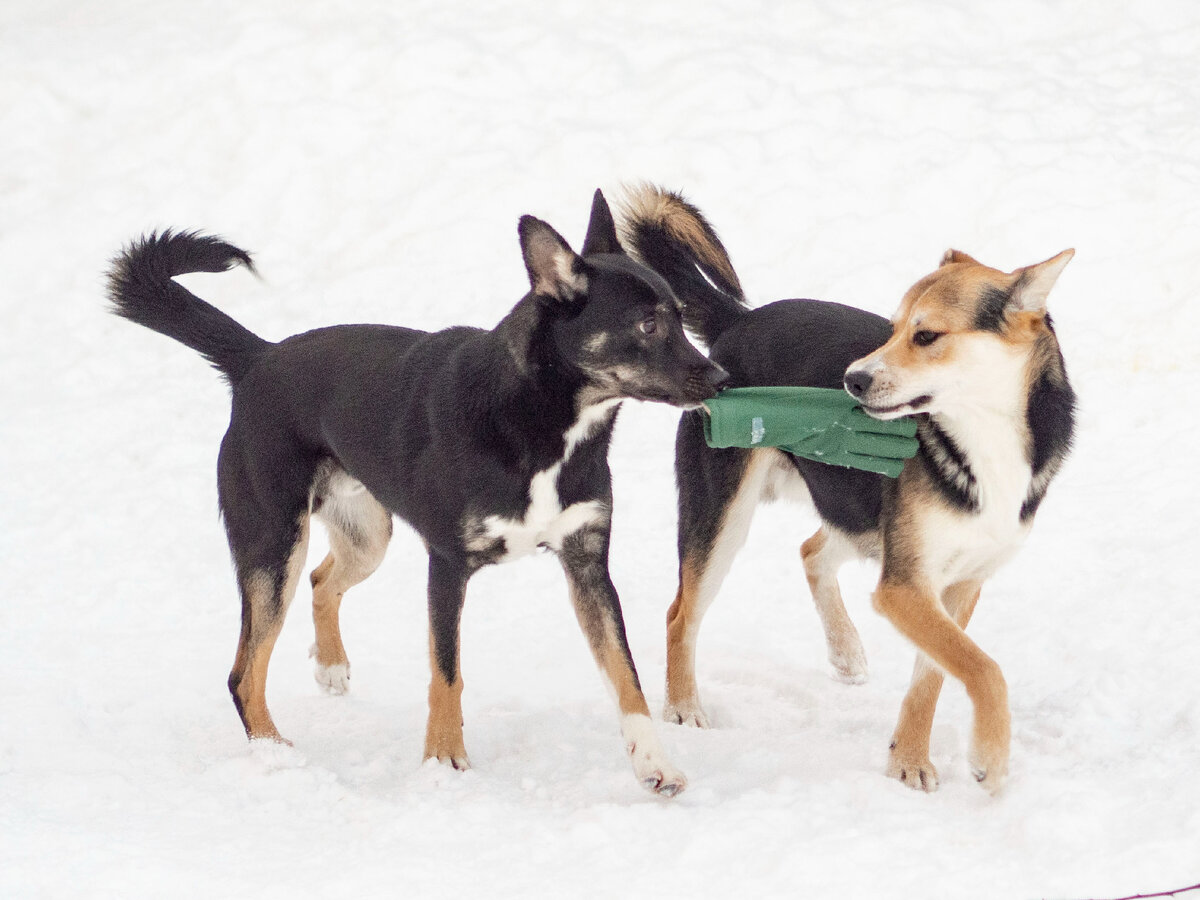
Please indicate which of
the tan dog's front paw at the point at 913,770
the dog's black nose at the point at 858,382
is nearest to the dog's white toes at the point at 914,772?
the tan dog's front paw at the point at 913,770

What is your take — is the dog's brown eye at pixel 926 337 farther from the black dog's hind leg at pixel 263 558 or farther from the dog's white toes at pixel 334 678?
the dog's white toes at pixel 334 678

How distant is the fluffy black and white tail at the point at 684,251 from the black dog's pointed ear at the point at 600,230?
0.55m

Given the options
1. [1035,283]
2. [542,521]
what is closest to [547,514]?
[542,521]

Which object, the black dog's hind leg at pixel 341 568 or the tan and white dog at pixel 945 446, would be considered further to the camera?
the black dog's hind leg at pixel 341 568

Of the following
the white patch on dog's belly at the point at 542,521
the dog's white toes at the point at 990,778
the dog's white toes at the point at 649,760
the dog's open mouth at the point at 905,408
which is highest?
the dog's open mouth at the point at 905,408

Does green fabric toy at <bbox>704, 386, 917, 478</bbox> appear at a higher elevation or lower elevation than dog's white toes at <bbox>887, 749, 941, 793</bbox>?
higher

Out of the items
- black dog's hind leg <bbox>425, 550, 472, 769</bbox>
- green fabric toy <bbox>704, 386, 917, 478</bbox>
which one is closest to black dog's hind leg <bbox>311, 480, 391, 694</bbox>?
black dog's hind leg <bbox>425, 550, 472, 769</bbox>

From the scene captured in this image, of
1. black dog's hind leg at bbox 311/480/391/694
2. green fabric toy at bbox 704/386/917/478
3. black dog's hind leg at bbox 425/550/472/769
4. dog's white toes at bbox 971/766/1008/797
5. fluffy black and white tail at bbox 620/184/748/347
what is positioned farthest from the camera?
black dog's hind leg at bbox 311/480/391/694

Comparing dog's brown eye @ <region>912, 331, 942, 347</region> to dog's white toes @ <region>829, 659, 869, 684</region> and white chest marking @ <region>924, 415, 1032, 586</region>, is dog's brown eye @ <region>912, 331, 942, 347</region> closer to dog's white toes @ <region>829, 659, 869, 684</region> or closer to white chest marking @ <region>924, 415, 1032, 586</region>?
white chest marking @ <region>924, 415, 1032, 586</region>

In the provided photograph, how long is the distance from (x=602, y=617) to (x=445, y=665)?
512 mm

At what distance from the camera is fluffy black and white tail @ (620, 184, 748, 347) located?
4742 millimetres

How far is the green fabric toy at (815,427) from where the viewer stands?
394 cm

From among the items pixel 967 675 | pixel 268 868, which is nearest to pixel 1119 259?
pixel 967 675

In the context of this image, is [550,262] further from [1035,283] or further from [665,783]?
[665,783]
